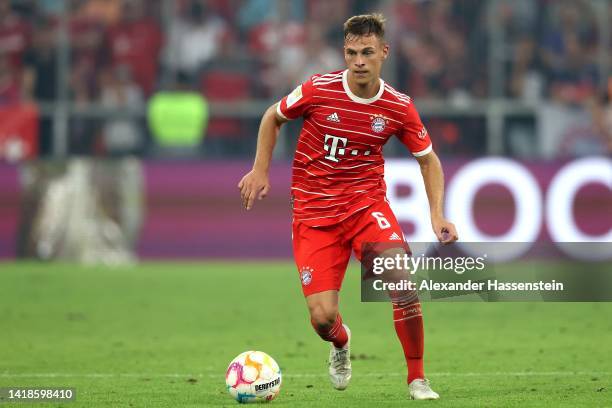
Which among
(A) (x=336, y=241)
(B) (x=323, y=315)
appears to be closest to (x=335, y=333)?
(B) (x=323, y=315)

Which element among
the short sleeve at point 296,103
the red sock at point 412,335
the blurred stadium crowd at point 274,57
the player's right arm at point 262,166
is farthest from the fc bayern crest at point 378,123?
the blurred stadium crowd at point 274,57


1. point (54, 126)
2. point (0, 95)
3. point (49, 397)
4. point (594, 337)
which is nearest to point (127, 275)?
point (54, 126)

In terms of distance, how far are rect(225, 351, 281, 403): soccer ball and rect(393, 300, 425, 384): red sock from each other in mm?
757

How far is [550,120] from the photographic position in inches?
725

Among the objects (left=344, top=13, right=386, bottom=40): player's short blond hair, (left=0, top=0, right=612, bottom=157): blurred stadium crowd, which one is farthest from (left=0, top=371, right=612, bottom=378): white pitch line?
(left=0, top=0, right=612, bottom=157): blurred stadium crowd

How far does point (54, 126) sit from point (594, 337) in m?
9.98

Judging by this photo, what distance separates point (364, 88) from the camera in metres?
7.85

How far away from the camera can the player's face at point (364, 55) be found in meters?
7.65

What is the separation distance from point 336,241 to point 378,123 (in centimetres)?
77

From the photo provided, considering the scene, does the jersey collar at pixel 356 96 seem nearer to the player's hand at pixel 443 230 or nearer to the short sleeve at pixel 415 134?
the short sleeve at pixel 415 134

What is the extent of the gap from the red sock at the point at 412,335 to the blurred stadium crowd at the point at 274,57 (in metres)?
10.8

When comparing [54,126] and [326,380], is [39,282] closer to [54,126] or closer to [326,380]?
[54,126]

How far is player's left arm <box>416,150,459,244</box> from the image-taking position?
24.7 ft

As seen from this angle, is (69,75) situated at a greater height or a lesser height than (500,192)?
greater
